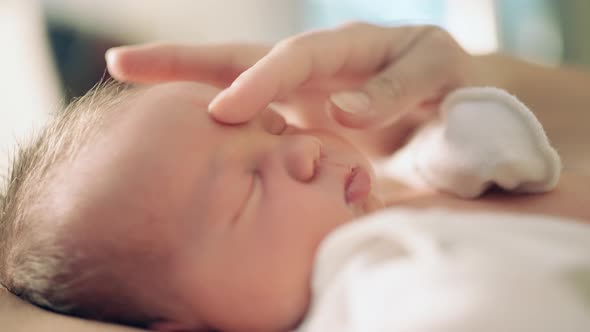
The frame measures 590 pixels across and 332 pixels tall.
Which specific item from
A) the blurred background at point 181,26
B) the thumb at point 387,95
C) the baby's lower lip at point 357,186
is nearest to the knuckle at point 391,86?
the thumb at point 387,95

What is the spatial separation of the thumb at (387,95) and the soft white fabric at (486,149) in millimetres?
50

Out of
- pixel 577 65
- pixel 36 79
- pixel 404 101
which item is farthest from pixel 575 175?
pixel 36 79

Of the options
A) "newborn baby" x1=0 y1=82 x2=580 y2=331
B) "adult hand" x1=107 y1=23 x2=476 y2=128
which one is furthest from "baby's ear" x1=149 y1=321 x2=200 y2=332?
"adult hand" x1=107 y1=23 x2=476 y2=128

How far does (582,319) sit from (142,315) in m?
0.39

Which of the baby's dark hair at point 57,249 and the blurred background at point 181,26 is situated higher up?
the baby's dark hair at point 57,249

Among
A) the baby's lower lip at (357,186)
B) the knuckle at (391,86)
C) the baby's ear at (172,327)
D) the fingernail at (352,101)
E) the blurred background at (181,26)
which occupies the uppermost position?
the fingernail at (352,101)

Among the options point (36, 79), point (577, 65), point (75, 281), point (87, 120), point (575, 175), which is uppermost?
point (87, 120)

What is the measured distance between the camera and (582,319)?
1.30 feet

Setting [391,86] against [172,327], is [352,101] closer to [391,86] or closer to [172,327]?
[391,86]

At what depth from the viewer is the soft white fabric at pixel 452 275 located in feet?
1.26

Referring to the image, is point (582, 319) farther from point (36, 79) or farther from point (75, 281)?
point (36, 79)

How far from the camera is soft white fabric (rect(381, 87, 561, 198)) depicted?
648mm

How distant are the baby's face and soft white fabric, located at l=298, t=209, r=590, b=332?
0.04 metres

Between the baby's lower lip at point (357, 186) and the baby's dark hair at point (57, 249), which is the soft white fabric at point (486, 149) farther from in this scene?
the baby's dark hair at point (57, 249)
